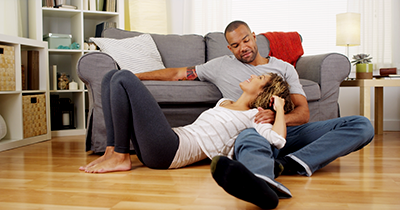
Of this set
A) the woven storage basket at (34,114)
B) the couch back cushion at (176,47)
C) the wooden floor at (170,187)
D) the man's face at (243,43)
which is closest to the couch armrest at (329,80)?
the wooden floor at (170,187)

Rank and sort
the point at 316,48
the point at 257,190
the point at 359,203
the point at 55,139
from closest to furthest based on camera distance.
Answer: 1. the point at 257,190
2. the point at 359,203
3. the point at 55,139
4. the point at 316,48

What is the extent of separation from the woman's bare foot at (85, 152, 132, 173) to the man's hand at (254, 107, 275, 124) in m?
0.66

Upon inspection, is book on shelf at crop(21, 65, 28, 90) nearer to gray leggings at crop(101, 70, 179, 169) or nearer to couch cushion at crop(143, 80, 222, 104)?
couch cushion at crop(143, 80, 222, 104)

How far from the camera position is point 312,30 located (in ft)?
12.2

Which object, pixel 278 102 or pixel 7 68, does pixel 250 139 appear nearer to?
pixel 278 102

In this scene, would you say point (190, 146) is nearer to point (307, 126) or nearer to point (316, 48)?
point (307, 126)

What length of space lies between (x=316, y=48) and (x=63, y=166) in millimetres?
2882

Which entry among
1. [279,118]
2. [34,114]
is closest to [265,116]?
[279,118]

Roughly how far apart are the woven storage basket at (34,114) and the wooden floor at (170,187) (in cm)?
77

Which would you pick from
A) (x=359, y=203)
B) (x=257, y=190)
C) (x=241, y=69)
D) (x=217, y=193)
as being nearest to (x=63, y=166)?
(x=217, y=193)

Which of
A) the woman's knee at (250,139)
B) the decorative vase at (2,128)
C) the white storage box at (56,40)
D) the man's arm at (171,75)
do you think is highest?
the white storage box at (56,40)

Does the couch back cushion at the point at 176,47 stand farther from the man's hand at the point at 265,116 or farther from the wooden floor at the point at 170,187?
the man's hand at the point at 265,116

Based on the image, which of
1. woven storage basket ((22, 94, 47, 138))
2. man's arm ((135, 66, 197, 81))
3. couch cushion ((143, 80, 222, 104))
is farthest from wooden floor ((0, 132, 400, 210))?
woven storage basket ((22, 94, 47, 138))

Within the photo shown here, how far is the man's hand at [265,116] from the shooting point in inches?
64.1
